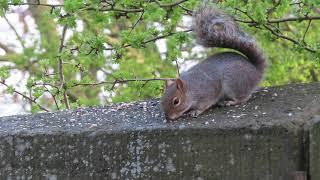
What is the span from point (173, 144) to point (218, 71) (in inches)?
23.7

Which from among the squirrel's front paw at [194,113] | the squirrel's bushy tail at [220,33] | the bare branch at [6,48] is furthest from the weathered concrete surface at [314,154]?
the bare branch at [6,48]

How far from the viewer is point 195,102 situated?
2418 millimetres

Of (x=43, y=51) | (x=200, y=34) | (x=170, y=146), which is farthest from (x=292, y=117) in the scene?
(x=43, y=51)

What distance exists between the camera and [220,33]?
8.41 feet

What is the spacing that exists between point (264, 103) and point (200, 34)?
1.54 ft

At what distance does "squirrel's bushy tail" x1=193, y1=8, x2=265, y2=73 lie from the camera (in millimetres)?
2576

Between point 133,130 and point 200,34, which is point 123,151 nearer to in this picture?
point 133,130

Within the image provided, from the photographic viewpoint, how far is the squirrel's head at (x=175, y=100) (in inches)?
91.9

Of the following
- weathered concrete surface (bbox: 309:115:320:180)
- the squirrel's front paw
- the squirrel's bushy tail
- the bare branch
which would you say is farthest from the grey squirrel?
the bare branch

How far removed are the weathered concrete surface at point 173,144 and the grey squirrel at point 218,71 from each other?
11 centimetres

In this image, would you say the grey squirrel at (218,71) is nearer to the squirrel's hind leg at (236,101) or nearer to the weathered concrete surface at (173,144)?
the squirrel's hind leg at (236,101)

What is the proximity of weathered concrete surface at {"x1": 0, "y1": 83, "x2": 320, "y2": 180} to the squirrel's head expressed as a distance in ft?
0.16

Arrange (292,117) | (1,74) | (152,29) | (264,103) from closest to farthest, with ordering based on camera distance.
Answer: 1. (292,117)
2. (264,103)
3. (152,29)
4. (1,74)

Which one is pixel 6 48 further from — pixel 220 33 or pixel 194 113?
pixel 194 113
